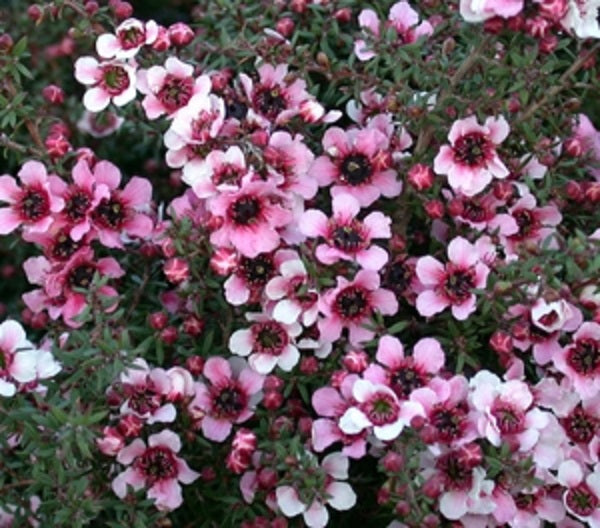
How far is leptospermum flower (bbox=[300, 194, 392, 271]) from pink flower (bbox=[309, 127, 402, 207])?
56mm

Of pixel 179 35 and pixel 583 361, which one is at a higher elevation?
pixel 179 35

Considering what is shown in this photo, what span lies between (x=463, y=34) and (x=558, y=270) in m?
0.42

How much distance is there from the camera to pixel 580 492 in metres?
1.63

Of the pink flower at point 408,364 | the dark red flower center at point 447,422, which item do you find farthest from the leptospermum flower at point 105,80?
the dark red flower center at point 447,422

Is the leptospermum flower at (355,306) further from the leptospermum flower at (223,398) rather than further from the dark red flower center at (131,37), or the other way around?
the dark red flower center at (131,37)

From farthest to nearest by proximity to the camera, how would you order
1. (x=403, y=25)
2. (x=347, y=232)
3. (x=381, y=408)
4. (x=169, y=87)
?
(x=403, y=25), (x=169, y=87), (x=347, y=232), (x=381, y=408)

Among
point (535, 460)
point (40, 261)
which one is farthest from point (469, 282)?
point (40, 261)

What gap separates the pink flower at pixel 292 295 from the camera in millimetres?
1640

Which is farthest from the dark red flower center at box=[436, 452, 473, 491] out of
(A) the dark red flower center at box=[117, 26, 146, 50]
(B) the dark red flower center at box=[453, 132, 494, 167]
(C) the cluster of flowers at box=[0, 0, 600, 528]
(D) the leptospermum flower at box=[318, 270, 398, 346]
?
(A) the dark red flower center at box=[117, 26, 146, 50]

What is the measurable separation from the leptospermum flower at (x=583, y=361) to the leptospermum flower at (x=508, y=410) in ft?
0.26

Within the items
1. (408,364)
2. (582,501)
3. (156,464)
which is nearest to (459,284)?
(408,364)

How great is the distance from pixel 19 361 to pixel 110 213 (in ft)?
0.90

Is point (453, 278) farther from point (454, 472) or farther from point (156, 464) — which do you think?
point (156, 464)

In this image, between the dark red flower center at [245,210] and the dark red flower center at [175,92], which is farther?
the dark red flower center at [175,92]
